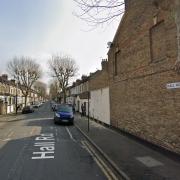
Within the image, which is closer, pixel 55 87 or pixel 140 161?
pixel 140 161

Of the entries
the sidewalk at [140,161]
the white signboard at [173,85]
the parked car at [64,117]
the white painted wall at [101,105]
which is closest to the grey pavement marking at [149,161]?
the sidewalk at [140,161]

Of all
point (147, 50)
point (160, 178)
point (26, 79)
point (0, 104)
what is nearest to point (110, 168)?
point (160, 178)

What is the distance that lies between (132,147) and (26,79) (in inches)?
2433

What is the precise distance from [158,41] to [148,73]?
1593 millimetres

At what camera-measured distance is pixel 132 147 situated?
1443 centimetres

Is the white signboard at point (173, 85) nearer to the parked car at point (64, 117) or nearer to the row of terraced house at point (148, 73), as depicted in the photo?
the row of terraced house at point (148, 73)

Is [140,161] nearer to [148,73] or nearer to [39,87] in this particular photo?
[148,73]

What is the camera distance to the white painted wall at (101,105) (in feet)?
82.2

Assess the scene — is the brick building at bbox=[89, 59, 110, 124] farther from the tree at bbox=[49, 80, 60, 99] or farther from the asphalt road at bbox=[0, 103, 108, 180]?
the tree at bbox=[49, 80, 60, 99]

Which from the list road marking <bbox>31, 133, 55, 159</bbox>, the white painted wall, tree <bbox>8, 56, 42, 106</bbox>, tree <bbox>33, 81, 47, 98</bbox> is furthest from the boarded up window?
tree <bbox>33, 81, 47, 98</bbox>

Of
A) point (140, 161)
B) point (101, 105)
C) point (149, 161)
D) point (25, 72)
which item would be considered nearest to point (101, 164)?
point (140, 161)

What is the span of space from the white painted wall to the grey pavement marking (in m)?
12.7

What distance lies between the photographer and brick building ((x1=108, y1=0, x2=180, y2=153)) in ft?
38.9

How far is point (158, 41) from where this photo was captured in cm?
1378
